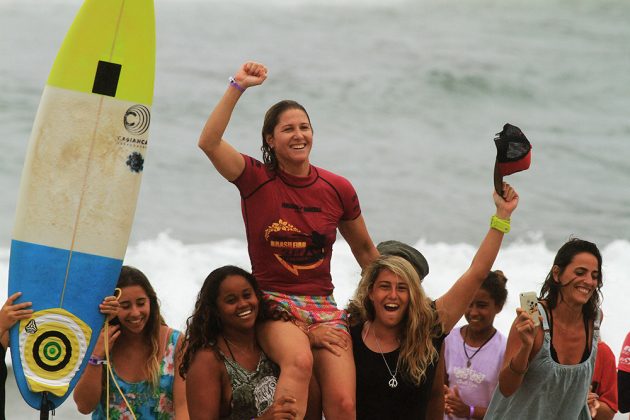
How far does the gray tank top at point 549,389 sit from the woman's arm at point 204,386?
47.0 inches

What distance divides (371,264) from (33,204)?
54.8 inches

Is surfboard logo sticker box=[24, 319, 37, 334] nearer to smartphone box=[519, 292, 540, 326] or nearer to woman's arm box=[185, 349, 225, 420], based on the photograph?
woman's arm box=[185, 349, 225, 420]

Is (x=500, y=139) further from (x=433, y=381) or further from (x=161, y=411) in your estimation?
(x=161, y=411)

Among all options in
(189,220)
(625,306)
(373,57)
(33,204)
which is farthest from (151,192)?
(33,204)

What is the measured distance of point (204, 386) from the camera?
13.3 feet

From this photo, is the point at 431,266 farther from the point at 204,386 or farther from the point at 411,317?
the point at 204,386

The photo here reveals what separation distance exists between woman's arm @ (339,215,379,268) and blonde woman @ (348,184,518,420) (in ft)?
0.71

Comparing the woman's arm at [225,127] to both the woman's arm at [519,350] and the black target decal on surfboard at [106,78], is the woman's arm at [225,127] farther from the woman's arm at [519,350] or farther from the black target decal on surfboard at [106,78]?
the woman's arm at [519,350]

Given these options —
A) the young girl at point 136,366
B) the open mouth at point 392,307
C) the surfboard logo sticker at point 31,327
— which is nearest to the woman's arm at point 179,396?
the young girl at point 136,366

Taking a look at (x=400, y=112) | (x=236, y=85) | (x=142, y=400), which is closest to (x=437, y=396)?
(x=142, y=400)

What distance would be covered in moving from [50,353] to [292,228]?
3.50 feet

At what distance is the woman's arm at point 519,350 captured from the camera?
14.0ft

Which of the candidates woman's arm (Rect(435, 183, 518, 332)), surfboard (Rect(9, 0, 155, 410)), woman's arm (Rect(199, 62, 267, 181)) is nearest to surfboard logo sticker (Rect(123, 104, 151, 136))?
surfboard (Rect(9, 0, 155, 410))

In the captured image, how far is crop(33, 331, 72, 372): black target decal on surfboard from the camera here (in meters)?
4.37
